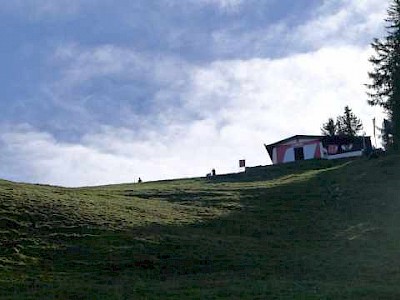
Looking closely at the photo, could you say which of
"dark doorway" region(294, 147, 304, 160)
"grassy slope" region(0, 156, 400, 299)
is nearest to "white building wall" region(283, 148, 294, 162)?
"dark doorway" region(294, 147, 304, 160)

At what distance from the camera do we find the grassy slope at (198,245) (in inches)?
694

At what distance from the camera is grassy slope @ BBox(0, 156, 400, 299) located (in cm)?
1762

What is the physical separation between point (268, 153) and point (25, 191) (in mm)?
48219

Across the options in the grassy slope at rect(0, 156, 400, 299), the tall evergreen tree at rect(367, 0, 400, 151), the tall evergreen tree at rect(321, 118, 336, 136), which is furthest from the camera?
the tall evergreen tree at rect(321, 118, 336, 136)

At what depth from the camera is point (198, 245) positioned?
2309 cm

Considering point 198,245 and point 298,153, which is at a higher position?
point 298,153

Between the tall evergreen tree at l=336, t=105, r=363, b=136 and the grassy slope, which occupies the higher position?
the tall evergreen tree at l=336, t=105, r=363, b=136

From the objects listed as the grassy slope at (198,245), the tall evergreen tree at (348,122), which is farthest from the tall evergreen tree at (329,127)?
the grassy slope at (198,245)

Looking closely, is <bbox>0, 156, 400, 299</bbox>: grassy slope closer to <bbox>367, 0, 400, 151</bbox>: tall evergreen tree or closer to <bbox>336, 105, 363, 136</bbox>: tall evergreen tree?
<bbox>367, 0, 400, 151</bbox>: tall evergreen tree

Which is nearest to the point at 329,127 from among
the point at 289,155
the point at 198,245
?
the point at 289,155

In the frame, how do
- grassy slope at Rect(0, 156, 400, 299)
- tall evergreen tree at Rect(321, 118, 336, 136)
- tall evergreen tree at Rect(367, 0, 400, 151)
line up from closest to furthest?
grassy slope at Rect(0, 156, 400, 299), tall evergreen tree at Rect(367, 0, 400, 151), tall evergreen tree at Rect(321, 118, 336, 136)

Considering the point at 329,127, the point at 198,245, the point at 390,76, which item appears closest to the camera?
the point at 198,245

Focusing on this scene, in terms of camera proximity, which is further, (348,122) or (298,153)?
(348,122)

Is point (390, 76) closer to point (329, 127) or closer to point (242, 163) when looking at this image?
point (242, 163)
